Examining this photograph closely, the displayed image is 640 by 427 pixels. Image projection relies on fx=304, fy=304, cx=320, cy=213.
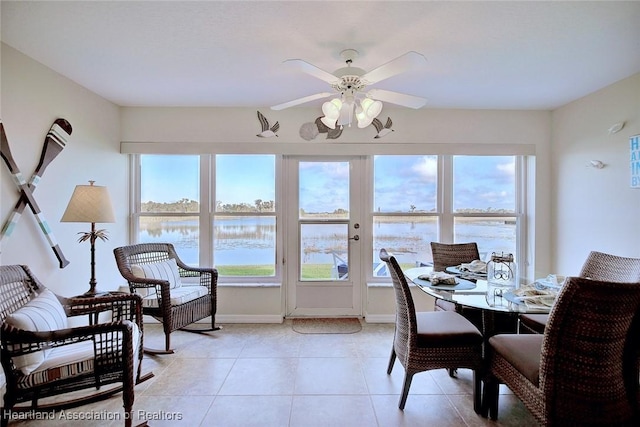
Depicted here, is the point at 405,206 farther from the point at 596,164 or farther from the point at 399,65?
the point at 399,65

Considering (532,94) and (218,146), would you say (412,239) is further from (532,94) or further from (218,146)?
(218,146)

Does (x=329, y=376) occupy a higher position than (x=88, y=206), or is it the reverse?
(x=88, y=206)

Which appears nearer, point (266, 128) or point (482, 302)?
point (482, 302)

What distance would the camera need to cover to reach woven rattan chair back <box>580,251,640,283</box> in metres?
1.97

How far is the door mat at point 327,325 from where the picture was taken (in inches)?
125

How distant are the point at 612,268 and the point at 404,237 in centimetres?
182

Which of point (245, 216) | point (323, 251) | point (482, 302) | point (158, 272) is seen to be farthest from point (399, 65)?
point (158, 272)

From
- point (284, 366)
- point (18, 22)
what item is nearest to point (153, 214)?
point (18, 22)

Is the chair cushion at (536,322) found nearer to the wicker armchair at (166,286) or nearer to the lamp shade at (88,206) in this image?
the wicker armchair at (166,286)

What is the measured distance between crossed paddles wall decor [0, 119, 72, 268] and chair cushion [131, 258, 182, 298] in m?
0.56

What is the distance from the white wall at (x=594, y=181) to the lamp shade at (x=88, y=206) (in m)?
4.34

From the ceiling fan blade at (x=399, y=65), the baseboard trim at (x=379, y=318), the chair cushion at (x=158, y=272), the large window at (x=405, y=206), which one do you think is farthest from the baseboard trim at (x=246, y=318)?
the ceiling fan blade at (x=399, y=65)

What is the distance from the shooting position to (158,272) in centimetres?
289

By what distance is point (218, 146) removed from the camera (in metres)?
3.41
